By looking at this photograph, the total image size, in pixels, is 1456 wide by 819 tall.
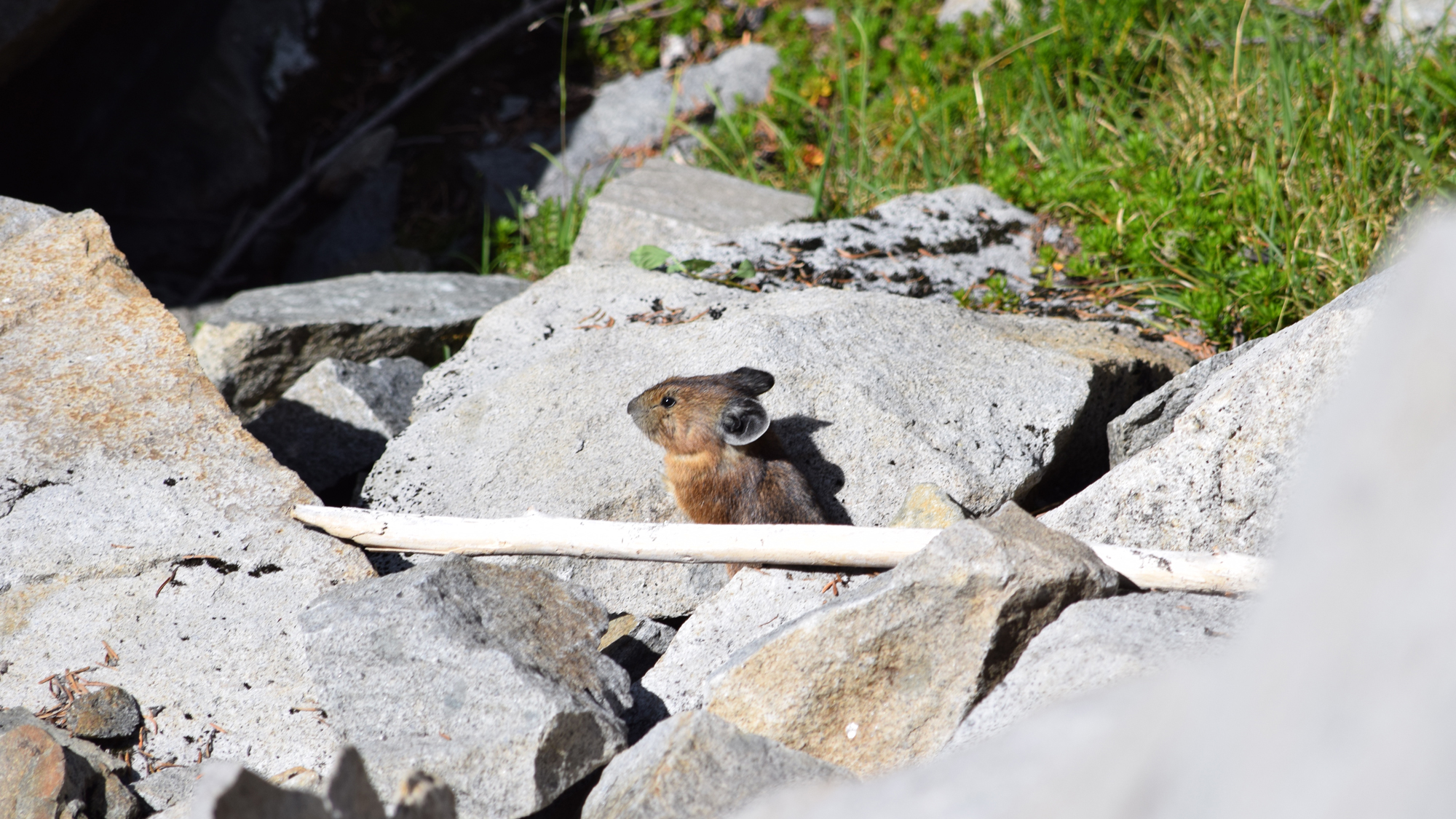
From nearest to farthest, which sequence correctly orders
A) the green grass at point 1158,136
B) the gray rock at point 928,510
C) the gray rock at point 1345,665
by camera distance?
the gray rock at point 1345,665 → the gray rock at point 928,510 → the green grass at point 1158,136

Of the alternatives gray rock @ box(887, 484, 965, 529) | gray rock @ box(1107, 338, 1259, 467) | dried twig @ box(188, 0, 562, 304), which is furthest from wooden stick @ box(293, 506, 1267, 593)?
dried twig @ box(188, 0, 562, 304)

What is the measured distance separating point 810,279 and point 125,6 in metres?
7.55

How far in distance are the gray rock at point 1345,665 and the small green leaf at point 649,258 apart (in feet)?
14.6

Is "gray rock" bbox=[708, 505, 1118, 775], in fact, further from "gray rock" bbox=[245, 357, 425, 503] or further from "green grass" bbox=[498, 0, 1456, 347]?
"gray rock" bbox=[245, 357, 425, 503]

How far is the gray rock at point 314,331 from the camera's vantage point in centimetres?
571

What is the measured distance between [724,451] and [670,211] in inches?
99.8

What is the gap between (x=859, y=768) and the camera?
2.96 m

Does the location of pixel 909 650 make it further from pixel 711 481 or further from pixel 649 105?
pixel 649 105

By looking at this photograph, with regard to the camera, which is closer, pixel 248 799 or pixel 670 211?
pixel 248 799

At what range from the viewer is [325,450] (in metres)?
5.07

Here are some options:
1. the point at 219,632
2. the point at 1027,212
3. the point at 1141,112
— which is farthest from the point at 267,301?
the point at 1141,112

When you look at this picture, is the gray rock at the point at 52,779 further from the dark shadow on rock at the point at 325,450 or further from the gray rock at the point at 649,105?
the gray rock at the point at 649,105

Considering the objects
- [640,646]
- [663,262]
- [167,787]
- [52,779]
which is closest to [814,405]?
[640,646]

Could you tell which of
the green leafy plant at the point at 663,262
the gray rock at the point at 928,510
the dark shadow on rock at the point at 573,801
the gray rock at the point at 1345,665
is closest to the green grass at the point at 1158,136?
the green leafy plant at the point at 663,262
